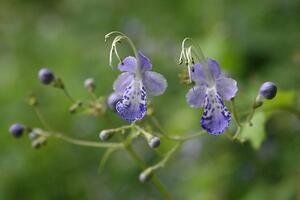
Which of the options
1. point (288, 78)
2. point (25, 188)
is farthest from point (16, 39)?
point (288, 78)

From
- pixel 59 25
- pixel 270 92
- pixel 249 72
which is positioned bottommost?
pixel 59 25

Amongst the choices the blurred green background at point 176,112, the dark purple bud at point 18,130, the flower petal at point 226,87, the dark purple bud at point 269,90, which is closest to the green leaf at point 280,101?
the blurred green background at point 176,112

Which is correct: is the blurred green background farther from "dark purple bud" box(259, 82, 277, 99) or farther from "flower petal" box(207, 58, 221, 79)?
"flower petal" box(207, 58, 221, 79)

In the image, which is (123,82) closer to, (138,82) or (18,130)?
(138,82)

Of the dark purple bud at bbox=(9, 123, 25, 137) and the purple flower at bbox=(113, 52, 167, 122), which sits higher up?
the purple flower at bbox=(113, 52, 167, 122)

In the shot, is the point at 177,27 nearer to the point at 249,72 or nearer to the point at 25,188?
the point at 249,72

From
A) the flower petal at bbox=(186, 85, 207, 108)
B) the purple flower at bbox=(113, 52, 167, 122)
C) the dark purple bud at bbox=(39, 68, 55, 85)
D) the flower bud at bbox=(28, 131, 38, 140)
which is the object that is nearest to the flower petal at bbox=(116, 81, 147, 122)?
the purple flower at bbox=(113, 52, 167, 122)
